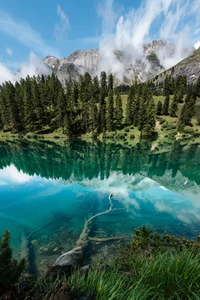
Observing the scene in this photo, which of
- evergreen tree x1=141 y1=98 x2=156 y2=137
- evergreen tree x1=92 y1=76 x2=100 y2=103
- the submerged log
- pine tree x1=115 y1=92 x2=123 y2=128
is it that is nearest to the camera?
the submerged log

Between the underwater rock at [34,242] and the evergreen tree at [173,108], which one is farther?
the evergreen tree at [173,108]

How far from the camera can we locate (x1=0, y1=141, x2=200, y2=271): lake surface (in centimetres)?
1445

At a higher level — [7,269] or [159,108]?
[159,108]

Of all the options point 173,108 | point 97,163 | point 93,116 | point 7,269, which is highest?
point 173,108

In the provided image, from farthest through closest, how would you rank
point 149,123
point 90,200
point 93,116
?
1. point 93,116
2. point 149,123
3. point 90,200

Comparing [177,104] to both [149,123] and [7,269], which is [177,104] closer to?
[149,123]

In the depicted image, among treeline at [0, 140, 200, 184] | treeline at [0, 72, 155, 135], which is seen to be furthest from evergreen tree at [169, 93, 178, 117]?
treeline at [0, 140, 200, 184]

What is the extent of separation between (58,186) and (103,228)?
1293cm

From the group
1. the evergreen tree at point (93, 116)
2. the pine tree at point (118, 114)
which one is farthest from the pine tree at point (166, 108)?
the evergreen tree at point (93, 116)

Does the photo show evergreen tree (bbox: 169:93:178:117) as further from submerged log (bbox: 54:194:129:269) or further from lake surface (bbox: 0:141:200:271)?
submerged log (bbox: 54:194:129:269)

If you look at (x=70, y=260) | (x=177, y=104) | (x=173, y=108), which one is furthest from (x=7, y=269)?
(x=177, y=104)

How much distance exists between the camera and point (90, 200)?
21.6m

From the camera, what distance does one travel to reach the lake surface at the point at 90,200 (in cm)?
1445

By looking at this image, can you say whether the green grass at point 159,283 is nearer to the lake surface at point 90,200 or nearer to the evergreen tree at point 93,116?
the lake surface at point 90,200
